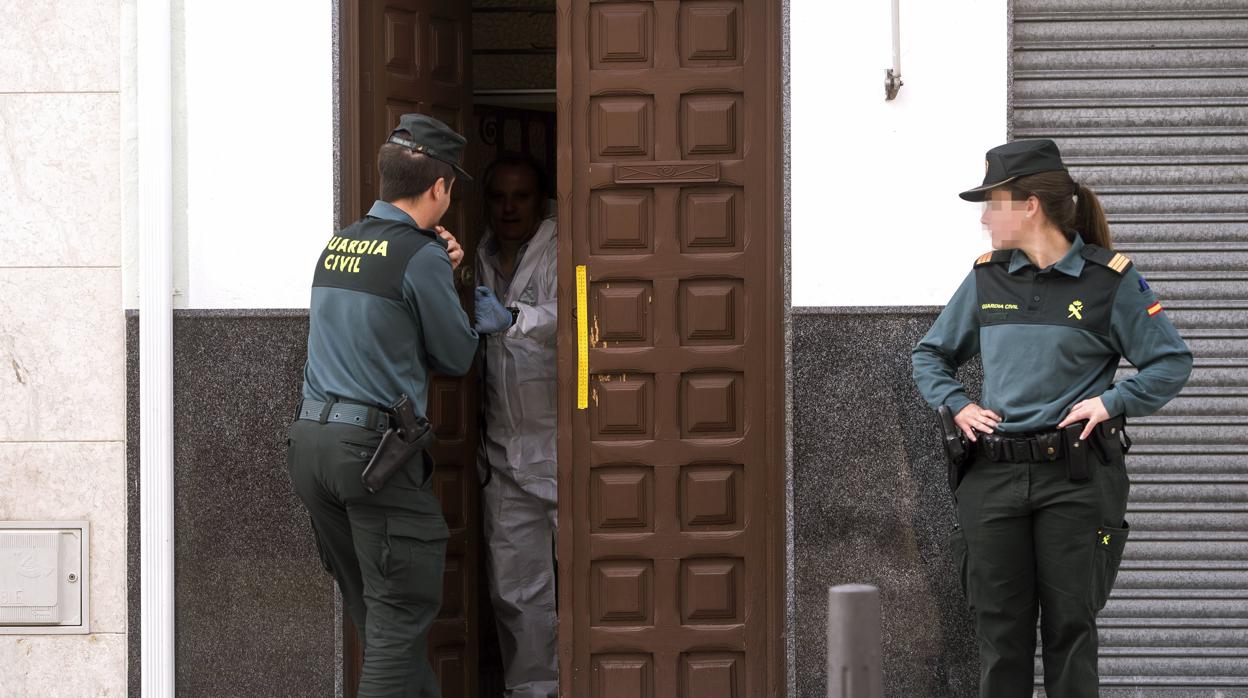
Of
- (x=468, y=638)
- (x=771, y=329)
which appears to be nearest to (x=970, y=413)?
(x=771, y=329)

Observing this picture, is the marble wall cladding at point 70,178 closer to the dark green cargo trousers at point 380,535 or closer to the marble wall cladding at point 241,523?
the marble wall cladding at point 241,523

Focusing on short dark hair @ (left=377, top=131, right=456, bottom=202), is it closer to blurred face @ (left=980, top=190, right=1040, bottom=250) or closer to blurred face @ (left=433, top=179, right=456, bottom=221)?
blurred face @ (left=433, top=179, right=456, bottom=221)

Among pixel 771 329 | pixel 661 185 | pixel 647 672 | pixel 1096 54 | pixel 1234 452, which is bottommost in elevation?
pixel 647 672

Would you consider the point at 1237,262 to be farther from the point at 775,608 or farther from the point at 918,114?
the point at 775,608

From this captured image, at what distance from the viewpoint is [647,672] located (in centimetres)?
527

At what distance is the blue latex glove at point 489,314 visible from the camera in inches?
201

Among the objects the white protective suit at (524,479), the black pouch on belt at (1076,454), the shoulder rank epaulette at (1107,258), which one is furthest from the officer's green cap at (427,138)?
the black pouch on belt at (1076,454)

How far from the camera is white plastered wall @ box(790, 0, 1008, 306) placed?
5.00 m

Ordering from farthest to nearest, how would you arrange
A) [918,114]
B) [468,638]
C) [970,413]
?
[468,638], [918,114], [970,413]

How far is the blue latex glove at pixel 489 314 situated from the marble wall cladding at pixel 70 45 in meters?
1.60

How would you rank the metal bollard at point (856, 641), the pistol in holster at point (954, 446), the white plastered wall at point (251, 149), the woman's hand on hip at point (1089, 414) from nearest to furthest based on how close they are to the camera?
the metal bollard at point (856, 641)
the woman's hand on hip at point (1089, 414)
the pistol in holster at point (954, 446)
the white plastered wall at point (251, 149)

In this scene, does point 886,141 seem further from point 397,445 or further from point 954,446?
point 397,445

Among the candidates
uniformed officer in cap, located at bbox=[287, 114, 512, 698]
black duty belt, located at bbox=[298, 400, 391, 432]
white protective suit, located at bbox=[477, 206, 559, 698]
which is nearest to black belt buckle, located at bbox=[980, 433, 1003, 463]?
uniformed officer in cap, located at bbox=[287, 114, 512, 698]

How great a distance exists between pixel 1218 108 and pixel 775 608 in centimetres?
252
